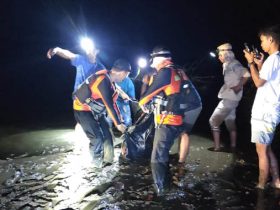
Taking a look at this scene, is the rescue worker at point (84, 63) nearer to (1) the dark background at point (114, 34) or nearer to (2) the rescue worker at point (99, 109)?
(2) the rescue worker at point (99, 109)

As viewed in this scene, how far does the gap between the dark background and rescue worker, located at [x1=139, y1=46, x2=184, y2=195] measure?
8.73 m

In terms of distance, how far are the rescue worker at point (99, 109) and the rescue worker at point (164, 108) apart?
2.62ft

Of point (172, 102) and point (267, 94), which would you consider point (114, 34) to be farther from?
point (267, 94)

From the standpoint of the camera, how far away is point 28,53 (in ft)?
79.0

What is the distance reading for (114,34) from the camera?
83.1 ft

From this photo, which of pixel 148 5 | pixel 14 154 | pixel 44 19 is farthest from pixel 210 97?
pixel 44 19

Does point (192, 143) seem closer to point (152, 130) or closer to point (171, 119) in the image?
point (152, 130)

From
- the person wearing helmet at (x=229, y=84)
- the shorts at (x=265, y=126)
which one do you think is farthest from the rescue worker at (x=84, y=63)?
the shorts at (x=265, y=126)

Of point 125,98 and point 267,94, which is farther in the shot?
point 125,98

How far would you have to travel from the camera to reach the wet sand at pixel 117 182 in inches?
171

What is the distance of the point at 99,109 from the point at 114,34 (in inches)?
Answer: 796

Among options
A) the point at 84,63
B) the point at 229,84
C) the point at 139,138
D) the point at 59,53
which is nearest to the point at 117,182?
the point at 139,138

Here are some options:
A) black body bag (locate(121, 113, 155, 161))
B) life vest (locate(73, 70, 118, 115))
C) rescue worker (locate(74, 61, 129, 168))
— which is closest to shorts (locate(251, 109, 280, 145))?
black body bag (locate(121, 113, 155, 161))

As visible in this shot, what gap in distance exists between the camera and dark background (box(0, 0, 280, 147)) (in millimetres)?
16750
